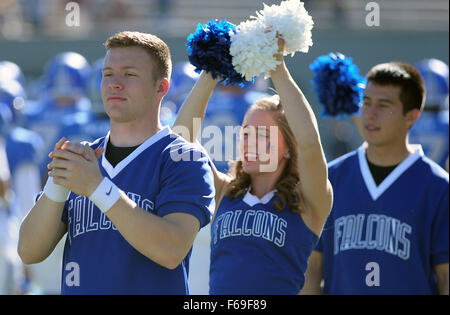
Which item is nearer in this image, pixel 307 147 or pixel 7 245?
pixel 307 147

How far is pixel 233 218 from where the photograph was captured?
3271 millimetres

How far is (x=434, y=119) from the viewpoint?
6.93 metres

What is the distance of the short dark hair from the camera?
3.94m

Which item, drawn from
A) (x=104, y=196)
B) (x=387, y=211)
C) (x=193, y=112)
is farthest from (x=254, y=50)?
(x=387, y=211)

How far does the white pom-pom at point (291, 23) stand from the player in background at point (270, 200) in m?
0.14

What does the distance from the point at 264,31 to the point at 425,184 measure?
4.36 feet

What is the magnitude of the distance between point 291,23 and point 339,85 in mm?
1118

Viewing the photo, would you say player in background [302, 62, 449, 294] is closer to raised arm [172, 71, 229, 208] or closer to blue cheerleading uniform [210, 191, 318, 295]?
blue cheerleading uniform [210, 191, 318, 295]

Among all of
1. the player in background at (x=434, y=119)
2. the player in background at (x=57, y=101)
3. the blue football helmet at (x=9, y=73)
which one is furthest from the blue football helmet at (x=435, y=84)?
the blue football helmet at (x=9, y=73)

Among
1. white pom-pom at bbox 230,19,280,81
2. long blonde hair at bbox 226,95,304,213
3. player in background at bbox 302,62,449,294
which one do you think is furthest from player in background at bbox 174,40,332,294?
player in background at bbox 302,62,449,294

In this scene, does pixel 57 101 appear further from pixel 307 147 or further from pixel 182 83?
pixel 307 147

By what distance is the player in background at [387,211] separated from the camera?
368cm
